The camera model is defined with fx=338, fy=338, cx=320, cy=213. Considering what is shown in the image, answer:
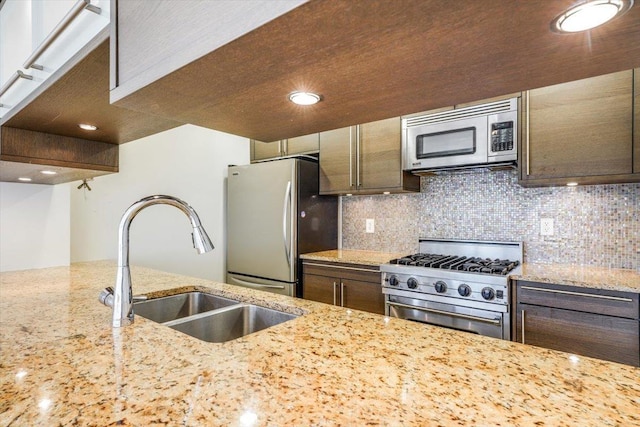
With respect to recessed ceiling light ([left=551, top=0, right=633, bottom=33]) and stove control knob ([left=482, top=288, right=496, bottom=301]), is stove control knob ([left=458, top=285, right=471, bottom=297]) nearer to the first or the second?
stove control knob ([left=482, top=288, right=496, bottom=301])

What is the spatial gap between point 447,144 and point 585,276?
1145mm

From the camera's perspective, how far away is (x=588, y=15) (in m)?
0.46

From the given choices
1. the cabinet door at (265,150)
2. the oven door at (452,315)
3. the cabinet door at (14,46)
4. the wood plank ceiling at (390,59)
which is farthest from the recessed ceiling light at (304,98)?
the cabinet door at (265,150)

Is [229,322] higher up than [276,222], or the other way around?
[276,222]

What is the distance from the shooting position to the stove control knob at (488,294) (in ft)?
6.37

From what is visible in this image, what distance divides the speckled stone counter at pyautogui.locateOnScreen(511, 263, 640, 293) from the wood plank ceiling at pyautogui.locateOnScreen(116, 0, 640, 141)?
4.79 feet

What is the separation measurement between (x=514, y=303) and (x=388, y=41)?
189 centimetres

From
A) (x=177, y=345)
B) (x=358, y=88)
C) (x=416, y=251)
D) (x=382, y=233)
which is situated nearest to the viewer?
(x=358, y=88)

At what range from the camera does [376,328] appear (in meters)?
1.02

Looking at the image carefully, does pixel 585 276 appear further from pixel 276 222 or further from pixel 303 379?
pixel 276 222

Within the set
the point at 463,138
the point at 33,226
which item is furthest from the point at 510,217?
the point at 33,226

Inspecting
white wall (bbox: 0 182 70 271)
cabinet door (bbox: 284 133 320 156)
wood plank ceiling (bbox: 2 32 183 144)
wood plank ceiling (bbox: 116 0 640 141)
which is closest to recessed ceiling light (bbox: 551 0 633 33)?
wood plank ceiling (bbox: 116 0 640 141)

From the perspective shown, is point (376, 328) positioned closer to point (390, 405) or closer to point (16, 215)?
point (390, 405)

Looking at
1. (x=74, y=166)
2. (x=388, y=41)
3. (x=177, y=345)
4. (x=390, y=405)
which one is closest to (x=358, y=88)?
(x=388, y=41)
